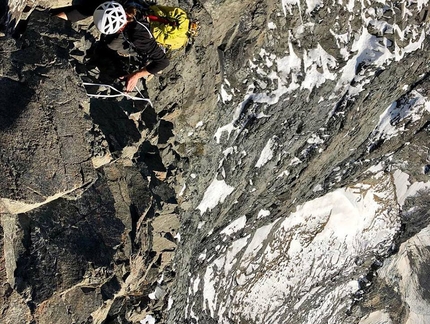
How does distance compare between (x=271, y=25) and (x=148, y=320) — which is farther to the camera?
(x=271, y=25)

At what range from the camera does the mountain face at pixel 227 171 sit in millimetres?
7957

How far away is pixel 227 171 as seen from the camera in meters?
15.1

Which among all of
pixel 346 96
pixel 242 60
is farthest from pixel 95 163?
pixel 346 96

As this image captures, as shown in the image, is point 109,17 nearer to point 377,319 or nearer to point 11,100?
point 11,100

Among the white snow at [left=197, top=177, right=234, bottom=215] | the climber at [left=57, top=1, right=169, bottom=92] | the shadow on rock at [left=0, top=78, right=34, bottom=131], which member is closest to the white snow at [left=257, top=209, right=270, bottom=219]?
the white snow at [left=197, top=177, right=234, bottom=215]

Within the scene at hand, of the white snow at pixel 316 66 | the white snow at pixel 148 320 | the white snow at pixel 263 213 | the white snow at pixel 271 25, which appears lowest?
the white snow at pixel 263 213

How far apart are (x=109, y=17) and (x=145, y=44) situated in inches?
40.7

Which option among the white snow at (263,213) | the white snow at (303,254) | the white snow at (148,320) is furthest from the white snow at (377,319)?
the white snow at (148,320)

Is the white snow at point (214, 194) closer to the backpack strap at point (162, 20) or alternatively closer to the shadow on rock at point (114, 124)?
the shadow on rock at point (114, 124)

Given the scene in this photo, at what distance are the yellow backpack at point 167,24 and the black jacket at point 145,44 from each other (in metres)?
0.20

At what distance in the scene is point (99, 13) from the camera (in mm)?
8297

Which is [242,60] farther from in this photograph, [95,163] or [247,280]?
[247,280]

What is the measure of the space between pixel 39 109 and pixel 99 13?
6.62 ft

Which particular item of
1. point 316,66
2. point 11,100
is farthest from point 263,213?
point 11,100
